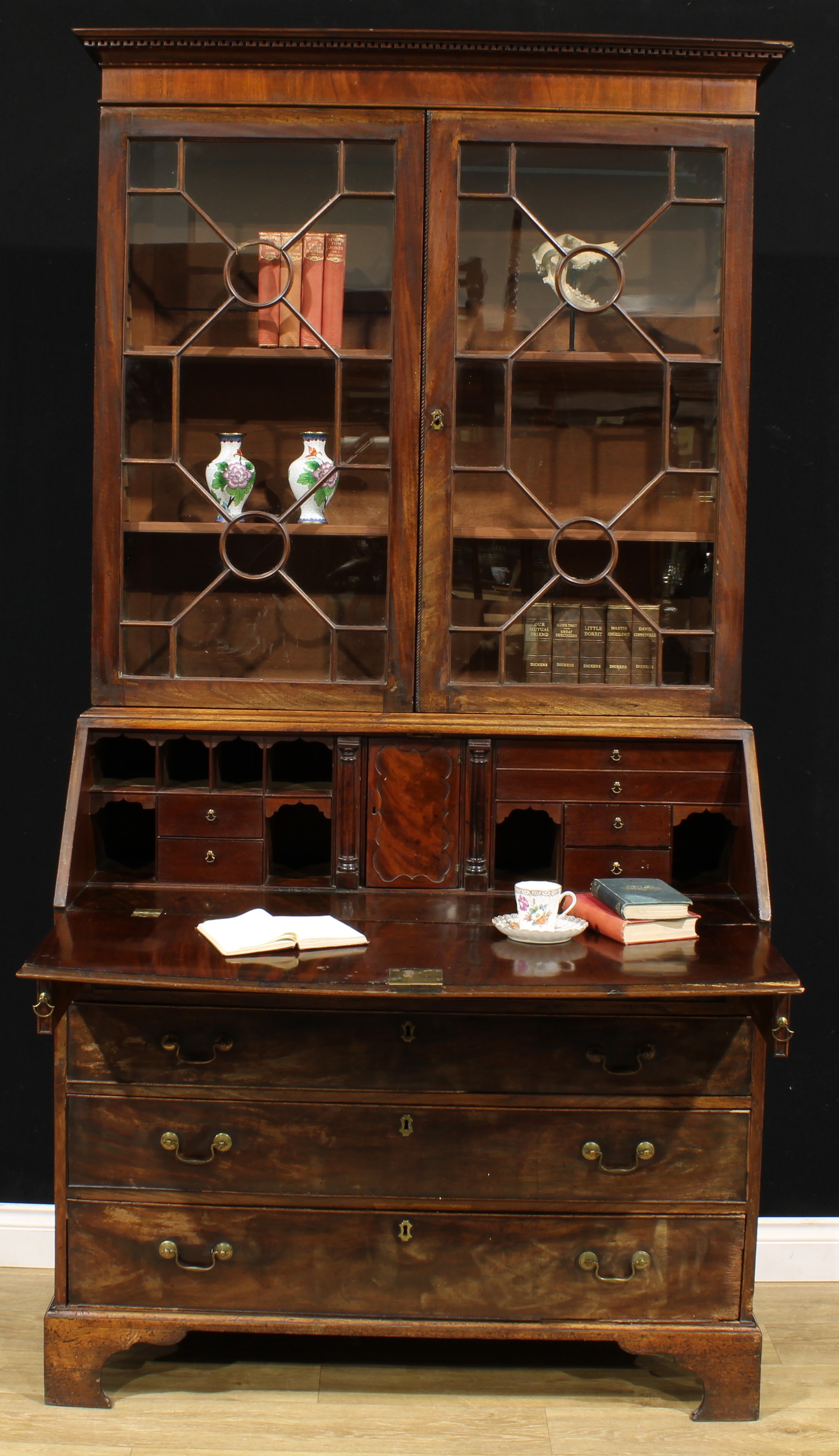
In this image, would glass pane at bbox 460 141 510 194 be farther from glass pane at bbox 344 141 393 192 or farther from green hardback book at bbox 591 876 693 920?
green hardback book at bbox 591 876 693 920

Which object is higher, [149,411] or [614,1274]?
[149,411]

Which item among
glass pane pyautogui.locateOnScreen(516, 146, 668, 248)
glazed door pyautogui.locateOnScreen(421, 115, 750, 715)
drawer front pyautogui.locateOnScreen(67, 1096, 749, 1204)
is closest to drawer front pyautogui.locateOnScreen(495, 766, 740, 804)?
glazed door pyautogui.locateOnScreen(421, 115, 750, 715)

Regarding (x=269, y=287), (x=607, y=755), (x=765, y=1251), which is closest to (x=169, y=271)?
(x=269, y=287)

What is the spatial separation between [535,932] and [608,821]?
35 cm

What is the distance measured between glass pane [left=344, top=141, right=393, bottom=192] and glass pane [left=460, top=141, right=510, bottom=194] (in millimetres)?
133

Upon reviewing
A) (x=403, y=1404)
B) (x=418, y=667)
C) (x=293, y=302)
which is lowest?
(x=403, y=1404)

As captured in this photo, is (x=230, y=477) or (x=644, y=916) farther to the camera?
(x=230, y=477)

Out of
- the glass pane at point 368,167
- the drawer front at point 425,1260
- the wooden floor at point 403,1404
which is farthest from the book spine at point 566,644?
the wooden floor at point 403,1404

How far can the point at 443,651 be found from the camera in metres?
2.41

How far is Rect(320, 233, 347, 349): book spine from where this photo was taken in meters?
2.38

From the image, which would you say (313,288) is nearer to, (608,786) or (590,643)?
(590,643)

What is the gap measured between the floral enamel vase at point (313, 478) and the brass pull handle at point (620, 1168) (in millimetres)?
1220

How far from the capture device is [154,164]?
2.35 meters

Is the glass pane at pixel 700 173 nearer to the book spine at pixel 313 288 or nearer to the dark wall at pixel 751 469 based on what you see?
the dark wall at pixel 751 469
